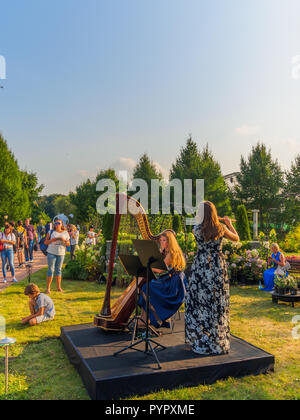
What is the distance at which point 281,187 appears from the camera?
37.4 meters

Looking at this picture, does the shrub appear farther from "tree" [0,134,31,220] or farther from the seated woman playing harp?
"tree" [0,134,31,220]

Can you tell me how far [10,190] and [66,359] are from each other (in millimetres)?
25804

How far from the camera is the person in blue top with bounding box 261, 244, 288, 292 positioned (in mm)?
9474

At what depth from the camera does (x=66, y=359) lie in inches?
193

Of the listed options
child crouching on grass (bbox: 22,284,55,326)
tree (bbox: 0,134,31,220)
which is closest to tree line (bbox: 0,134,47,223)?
tree (bbox: 0,134,31,220)

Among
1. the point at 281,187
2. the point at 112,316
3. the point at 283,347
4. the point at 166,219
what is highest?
the point at 281,187

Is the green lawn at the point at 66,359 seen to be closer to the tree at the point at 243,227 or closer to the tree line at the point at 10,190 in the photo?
the tree at the point at 243,227

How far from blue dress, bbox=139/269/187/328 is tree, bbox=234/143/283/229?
1269 inches

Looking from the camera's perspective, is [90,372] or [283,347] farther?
[283,347]

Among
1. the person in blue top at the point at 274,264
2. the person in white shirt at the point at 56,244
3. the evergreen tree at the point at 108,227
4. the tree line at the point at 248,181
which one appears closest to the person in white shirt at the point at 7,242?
the person in white shirt at the point at 56,244
